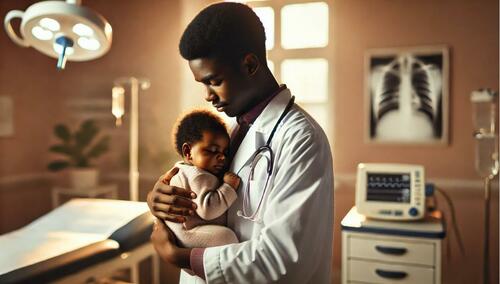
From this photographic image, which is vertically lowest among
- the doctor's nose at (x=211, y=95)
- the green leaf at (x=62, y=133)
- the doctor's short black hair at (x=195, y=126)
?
the green leaf at (x=62, y=133)

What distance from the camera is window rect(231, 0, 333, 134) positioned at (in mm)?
3371

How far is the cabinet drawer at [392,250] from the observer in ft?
7.41

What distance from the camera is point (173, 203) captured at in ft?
3.39

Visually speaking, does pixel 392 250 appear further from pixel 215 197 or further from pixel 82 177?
pixel 82 177

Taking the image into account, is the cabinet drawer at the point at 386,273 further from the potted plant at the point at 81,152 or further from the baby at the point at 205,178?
the potted plant at the point at 81,152

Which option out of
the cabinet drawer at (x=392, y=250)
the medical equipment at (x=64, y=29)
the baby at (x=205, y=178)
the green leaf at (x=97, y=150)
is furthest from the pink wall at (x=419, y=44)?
the baby at (x=205, y=178)

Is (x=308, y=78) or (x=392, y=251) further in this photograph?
(x=308, y=78)

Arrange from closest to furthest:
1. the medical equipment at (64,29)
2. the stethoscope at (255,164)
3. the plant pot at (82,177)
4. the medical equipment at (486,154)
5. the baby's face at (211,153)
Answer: the stethoscope at (255,164), the baby's face at (211,153), the medical equipment at (64,29), the medical equipment at (486,154), the plant pot at (82,177)

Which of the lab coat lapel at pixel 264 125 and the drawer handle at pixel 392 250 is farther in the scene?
the drawer handle at pixel 392 250

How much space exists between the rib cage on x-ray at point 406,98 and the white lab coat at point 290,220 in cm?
238

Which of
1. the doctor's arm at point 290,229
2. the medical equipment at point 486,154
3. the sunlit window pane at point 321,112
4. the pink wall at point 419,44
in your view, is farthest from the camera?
the sunlit window pane at point 321,112

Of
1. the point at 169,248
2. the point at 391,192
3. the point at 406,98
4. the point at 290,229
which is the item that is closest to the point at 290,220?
the point at 290,229

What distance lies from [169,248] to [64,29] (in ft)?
2.46

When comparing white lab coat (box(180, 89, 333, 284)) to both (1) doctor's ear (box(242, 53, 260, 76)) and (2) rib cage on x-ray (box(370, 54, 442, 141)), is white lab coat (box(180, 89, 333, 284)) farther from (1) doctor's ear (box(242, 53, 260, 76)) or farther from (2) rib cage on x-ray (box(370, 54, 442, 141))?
(2) rib cage on x-ray (box(370, 54, 442, 141))
